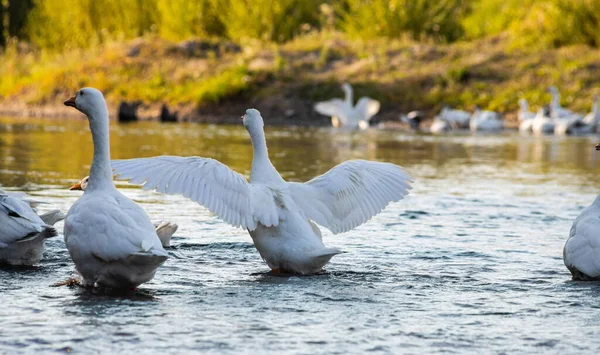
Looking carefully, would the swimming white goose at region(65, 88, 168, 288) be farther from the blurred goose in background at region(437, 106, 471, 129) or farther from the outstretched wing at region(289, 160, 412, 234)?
the blurred goose in background at region(437, 106, 471, 129)

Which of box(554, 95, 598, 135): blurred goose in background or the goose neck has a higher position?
the goose neck

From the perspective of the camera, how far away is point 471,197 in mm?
13492

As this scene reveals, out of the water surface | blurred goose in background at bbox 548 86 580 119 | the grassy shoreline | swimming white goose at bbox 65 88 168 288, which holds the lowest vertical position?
the water surface

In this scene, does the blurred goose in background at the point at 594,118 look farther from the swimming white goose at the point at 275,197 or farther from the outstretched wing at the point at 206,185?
the outstretched wing at the point at 206,185

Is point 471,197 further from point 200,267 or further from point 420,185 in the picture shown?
point 200,267

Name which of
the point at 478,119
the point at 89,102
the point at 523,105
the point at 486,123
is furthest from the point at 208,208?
the point at 523,105

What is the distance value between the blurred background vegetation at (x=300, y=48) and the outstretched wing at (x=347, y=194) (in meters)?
27.9

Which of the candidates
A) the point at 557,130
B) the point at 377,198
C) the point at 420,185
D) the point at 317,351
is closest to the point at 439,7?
the point at 557,130

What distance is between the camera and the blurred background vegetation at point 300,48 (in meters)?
37.2

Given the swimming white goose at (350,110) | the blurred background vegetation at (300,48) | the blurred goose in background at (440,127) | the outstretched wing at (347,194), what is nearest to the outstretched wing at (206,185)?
the outstretched wing at (347,194)

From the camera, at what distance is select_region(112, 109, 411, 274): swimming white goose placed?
763 cm

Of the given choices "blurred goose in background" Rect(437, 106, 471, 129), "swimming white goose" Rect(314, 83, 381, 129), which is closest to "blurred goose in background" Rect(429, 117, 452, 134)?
"blurred goose in background" Rect(437, 106, 471, 129)

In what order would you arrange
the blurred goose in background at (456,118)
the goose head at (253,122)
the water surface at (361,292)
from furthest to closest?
the blurred goose in background at (456,118) < the goose head at (253,122) < the water surface at (361,292)

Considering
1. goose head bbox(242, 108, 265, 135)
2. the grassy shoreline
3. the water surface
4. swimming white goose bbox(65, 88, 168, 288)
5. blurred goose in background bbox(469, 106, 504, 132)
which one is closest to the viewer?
the water surface
